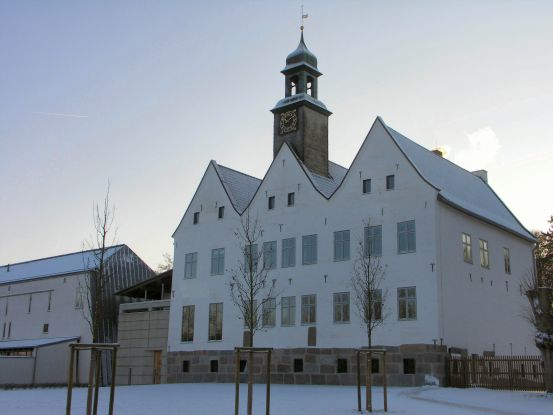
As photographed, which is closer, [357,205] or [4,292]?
[357,205]

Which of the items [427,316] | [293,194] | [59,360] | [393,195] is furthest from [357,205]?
[59,360]

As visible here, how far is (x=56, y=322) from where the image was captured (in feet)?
183

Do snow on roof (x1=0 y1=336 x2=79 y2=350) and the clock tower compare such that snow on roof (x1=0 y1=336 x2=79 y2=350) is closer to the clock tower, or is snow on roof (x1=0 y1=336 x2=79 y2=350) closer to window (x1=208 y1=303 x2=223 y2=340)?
window (x1=208 y1=303 x2=223 y2=340)

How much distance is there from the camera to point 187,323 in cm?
4469

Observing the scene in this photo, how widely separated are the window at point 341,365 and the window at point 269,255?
295 inches

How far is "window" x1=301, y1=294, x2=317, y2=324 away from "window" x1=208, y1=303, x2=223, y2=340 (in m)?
6.93

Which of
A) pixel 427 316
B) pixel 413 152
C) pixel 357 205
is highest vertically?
pixel 413 152

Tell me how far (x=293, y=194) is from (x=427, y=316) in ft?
39.4

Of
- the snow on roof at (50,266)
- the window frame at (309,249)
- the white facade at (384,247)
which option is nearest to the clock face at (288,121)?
the white facade at (384,247)

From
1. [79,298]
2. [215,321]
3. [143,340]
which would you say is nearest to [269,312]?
[215,321]

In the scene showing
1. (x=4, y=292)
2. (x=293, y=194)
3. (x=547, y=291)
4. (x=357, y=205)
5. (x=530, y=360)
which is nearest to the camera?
(x=547, y=291)

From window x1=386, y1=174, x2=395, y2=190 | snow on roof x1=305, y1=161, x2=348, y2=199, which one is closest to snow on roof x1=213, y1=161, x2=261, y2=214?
snow on roof x1=305, y1=161, x2=348, y2=199

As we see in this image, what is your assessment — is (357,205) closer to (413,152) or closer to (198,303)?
(413,152)

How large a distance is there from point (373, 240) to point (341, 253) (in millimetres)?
2223
